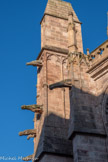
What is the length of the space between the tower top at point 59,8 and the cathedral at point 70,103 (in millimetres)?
676

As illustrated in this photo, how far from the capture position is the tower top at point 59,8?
1642cm

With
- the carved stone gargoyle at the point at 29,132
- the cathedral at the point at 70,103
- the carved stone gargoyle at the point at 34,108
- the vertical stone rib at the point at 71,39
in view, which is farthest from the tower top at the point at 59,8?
the carved stone gargoyle at the point at 29,132

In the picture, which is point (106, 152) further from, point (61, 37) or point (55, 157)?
point (61, 37)

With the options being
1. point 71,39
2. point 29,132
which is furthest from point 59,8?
point 29,132

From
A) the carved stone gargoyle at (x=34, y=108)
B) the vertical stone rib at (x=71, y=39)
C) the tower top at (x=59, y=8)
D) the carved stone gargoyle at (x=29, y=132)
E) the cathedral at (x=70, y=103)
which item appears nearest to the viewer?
the cathedral at (x=70, y=103)

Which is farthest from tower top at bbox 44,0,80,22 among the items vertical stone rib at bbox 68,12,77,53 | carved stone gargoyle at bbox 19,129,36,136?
carved stone gargoyle at bbox 19,129,36,136

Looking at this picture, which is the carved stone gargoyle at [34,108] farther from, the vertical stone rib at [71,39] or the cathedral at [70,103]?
the vertical stone rib at [71,39]

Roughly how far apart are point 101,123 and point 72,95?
136 centimetres

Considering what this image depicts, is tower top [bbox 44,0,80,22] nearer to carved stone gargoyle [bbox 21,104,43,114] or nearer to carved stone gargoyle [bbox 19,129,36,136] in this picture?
carved stone gargoyle [bbox 21,104,43,114]

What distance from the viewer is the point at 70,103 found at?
9758mm

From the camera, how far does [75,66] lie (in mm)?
10789

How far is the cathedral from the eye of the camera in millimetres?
8742

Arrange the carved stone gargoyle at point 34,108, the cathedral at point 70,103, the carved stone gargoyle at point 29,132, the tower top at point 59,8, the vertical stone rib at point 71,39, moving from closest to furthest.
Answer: the cathedral at point 70,103 < the vertical stone rib at point 71,39 < the carved stone gargoyle at point 34,108 < the carved stone gargoyle at point 29,132 < the tower top at point 59,8

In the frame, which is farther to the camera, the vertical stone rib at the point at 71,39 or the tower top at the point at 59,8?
the tower top at the point at 59,8
